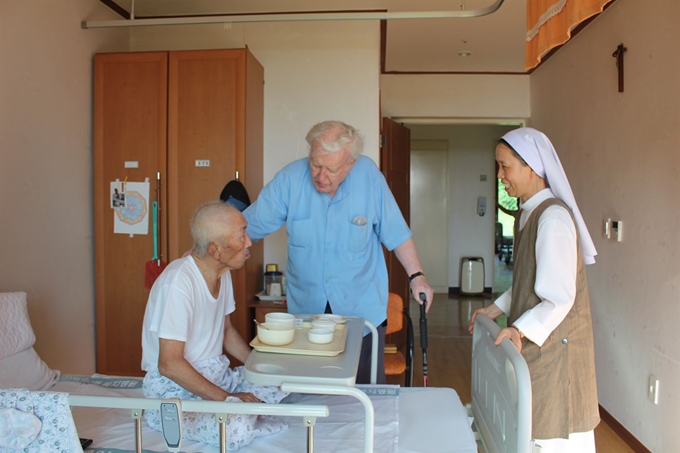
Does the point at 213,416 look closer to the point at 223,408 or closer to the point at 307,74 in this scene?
the point at 223,408

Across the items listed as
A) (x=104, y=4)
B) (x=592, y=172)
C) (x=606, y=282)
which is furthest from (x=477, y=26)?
(x=104, y=4)

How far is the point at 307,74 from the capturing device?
3.97 m

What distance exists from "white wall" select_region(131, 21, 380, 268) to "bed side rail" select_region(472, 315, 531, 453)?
2.07 meters

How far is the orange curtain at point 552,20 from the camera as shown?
2074 millimetres

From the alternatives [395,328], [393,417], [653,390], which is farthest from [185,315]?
[653,390]

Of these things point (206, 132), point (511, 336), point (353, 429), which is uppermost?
point (206, 132)

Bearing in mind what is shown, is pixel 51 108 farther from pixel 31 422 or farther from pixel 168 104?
pixel 31 422

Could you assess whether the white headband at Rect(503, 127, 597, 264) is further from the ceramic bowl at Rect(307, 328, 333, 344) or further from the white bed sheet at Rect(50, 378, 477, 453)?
the ceramic bowl at Rect(307, 328, 333, 344)

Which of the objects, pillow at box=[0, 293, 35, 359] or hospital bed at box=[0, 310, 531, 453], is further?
pillow at box=[0, 293, 35, 359]

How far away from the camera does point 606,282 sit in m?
3.71

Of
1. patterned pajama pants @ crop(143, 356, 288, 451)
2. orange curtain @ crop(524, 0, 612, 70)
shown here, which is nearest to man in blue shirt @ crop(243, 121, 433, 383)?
patterned pajama pants @ crop(143, 356, 288, 451)

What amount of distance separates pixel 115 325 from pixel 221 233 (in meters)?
2.05

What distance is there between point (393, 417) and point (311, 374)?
669mm

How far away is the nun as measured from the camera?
1.86 m
